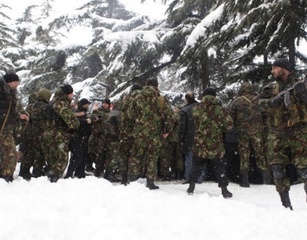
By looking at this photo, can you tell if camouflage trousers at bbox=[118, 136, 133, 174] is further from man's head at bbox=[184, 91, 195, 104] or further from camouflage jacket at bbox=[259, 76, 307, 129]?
camouflage jacket at bbox=[259, 76, 307, 129]

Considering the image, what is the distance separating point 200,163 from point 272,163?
1.59 m

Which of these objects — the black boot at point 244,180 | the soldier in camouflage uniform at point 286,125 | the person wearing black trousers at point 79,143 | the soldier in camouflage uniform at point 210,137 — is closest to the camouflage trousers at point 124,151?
the person wearing black trousers at point 79,143

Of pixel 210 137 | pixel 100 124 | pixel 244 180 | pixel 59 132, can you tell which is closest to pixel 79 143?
pixel 59 132

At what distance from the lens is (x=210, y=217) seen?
13.4 feet

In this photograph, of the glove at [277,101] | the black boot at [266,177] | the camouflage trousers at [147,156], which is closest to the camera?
the glove at [277,101]

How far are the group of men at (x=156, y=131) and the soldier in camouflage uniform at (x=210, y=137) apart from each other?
0.5 inches

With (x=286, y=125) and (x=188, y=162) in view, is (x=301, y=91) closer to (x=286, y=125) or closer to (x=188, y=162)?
(x=286, y=125)

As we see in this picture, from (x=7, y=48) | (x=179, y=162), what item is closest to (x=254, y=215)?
(x=179, y=162)

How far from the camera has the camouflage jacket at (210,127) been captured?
5.99 metres

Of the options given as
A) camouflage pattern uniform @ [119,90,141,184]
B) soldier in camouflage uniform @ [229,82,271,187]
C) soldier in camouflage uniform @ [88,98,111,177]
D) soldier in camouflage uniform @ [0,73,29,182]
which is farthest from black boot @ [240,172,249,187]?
soldier in camouflage uniform @ [0,73,29,182]

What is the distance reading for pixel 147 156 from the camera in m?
6.46

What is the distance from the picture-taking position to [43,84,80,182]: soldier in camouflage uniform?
6.28m

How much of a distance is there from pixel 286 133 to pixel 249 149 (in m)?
2.89

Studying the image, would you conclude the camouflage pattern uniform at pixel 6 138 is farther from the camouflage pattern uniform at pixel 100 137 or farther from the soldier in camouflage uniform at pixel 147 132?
the camouflage pattern uniform at pixel 100 137
